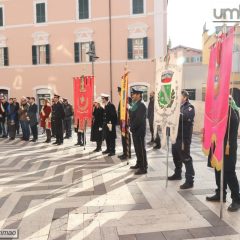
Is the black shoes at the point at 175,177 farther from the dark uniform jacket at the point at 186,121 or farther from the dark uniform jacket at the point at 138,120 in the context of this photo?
the dark uniform jacket at the point at 138,120

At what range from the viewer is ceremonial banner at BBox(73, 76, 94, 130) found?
35.7 ft

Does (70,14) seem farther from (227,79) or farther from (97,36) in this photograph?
(227,79)

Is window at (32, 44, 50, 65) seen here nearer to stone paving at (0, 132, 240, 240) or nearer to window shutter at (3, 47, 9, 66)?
window shutter at (3, 47, 9, 66)

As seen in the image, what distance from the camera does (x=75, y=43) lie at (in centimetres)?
2481

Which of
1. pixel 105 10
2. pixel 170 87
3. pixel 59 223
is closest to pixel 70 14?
pixel 105 10

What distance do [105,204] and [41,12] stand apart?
73.6ft

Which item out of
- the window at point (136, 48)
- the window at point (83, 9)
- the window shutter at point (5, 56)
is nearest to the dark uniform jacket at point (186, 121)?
the window at point (136, 48)

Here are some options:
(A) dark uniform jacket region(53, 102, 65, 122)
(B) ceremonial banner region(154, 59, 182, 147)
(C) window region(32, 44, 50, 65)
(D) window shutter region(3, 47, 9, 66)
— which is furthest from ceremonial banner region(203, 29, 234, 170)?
(D) window shutter region(3, 47, 9, 66)

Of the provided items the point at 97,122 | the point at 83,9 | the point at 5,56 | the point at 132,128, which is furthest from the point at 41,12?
the point at 132,128

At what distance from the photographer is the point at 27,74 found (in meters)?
25.9

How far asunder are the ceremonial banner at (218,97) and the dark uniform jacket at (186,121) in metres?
1.20

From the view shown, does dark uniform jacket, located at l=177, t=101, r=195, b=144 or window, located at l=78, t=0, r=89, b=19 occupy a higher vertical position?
window, located at l=78, t=0, r=89, b=19

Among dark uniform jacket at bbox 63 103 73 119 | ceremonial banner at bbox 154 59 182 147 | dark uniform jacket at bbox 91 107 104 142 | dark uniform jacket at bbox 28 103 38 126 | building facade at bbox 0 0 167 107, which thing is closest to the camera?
ceremonial banner at bbox 154 59 182 147

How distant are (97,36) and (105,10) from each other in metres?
1.78
